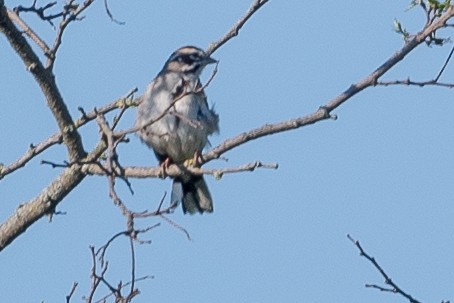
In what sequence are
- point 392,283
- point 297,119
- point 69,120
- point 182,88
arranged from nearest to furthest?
point 392,283 → point 297,119 → point 69,120 → point 182,88

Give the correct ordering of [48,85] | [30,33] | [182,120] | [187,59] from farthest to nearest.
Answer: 1. [187,59]
2. [182,120]
3. [30,33]
4. [48,85]

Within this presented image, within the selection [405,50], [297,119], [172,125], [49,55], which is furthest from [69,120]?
[172,125]

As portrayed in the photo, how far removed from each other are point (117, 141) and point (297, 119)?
3.08 ft

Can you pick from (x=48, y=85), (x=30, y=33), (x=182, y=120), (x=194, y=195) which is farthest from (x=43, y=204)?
(x=194, y=195)

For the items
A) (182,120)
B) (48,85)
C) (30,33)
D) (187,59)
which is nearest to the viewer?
(48,85)

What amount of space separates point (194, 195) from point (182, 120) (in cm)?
95

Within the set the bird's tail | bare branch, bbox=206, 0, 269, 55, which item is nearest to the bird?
the bird's tail

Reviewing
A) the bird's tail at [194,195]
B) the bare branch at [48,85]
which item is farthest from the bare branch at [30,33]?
the bird's tail at [194,195]

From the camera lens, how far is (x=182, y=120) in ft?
26.7

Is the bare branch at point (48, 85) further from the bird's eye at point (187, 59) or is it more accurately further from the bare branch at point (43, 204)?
the bird's eye at point (187, 59)

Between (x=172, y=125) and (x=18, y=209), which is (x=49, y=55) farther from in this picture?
(x=172, y=125)

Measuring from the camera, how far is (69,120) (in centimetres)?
604

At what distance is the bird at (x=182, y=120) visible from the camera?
823 centimetres

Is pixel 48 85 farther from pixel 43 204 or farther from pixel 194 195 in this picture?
pixel 194 195
